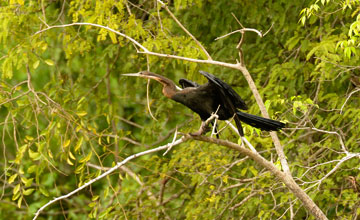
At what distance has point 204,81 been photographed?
205 inches

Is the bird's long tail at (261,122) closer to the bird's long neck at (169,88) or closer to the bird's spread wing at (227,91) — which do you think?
the bird's spread wing at (227,91)

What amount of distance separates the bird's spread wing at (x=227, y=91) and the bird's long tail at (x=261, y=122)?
10cm

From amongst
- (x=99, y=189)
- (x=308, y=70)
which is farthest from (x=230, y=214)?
(x=99, y=189)

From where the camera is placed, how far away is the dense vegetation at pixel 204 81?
5168 mm

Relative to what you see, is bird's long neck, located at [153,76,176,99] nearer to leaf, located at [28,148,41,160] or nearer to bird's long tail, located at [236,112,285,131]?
bird's long tail, located at [236,112,285,131]

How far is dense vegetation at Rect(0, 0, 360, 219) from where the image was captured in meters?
5.17

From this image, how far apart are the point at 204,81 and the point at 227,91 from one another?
1.50 metres

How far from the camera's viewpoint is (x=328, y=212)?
5918 mm

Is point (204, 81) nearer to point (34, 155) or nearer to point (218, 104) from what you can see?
point (218, 104)

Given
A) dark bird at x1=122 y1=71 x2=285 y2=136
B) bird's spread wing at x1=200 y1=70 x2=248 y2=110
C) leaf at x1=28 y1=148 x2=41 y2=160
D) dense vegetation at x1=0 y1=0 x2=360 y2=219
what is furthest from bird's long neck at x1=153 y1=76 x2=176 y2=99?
leaf at x1=28 y1=148 x2=41 y2=160

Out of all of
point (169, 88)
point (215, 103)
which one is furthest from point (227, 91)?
point (169, 88)

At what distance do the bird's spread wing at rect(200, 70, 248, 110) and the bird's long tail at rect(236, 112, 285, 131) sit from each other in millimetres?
100

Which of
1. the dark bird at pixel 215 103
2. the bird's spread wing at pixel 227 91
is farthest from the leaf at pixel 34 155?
the bird's spread wing at pixel 227 91

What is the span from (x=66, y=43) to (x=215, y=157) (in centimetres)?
176
